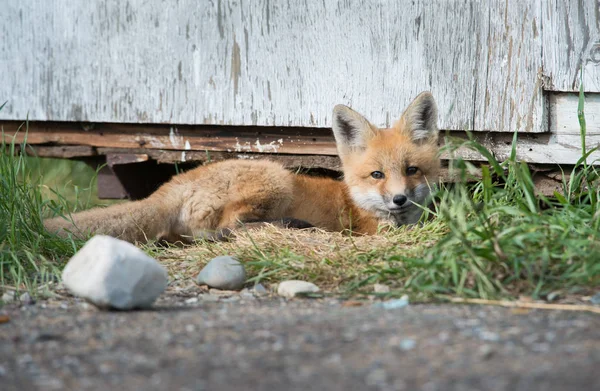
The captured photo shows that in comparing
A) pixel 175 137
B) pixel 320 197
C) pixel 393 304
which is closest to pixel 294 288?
pixel 393 304

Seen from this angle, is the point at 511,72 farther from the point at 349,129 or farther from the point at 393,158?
the point at 349,129

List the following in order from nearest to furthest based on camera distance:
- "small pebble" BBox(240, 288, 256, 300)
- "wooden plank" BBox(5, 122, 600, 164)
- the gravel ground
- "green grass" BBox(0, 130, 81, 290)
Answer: the gravel ground, "small pebble" BBox(240, 288, 256, 300), "green grass" BBox(0, 130, 81, 290), "wooden plank" BBox(5, 122, 600, 164)

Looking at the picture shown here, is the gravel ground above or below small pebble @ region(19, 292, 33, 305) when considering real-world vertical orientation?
above

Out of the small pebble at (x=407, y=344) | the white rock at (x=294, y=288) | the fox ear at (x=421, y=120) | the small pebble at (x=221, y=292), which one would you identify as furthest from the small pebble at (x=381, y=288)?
the fox ear at (x=421, y=120)

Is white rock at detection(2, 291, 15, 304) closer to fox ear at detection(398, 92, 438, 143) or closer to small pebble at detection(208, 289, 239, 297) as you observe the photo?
small pebble at detection(208, 289, 239, 297)

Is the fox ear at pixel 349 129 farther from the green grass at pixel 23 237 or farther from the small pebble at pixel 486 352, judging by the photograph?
the small pebble at pixel 486 352

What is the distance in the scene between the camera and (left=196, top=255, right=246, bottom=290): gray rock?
348 centimetres

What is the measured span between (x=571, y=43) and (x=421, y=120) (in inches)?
43.4

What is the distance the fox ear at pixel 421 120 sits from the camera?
4.60 meters

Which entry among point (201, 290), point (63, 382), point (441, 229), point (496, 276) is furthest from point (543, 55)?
point (63, 382)

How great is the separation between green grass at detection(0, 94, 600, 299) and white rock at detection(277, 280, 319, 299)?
133 millimetres

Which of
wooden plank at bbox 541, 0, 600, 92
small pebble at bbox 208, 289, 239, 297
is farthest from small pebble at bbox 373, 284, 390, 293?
wooden plank at bbox 541, 0, 600, 92

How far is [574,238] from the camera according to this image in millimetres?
3102

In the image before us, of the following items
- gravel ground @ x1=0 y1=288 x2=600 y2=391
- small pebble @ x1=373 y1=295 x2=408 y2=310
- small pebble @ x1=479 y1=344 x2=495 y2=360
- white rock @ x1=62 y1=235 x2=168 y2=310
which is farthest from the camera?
small pebble @ x1=373 y1=295 x2=408 y2=310
